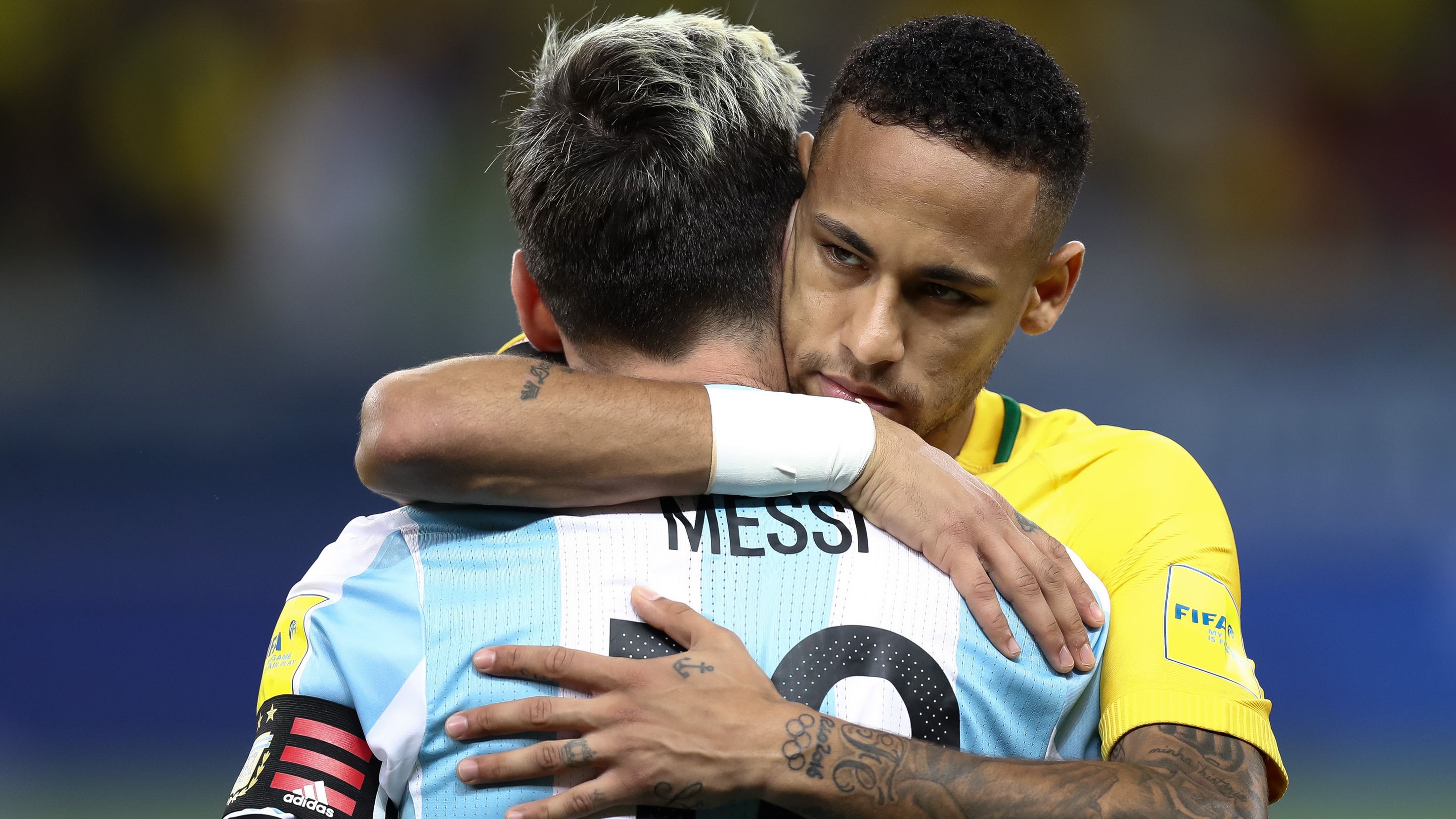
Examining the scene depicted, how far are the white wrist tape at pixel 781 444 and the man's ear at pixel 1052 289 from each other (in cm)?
75

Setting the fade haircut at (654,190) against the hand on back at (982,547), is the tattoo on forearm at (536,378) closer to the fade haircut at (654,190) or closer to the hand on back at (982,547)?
the fade haircut at (654,190)

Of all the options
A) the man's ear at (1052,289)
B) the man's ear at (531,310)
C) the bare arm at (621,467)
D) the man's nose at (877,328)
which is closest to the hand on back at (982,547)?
the bare arm at (621,467)

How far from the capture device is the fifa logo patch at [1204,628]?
180 centimetres

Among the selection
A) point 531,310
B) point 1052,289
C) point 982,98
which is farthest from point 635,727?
point 1052,289

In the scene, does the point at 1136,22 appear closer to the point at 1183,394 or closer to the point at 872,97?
the point at 1183,394

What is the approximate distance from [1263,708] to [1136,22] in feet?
29.6

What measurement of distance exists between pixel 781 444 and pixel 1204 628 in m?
0.79

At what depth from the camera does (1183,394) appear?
28.9 ft

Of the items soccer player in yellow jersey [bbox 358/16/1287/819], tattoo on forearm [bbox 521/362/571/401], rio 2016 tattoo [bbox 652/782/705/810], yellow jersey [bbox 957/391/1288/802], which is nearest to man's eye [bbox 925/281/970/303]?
soccer player in yellow jersey [bbox 358/16/1287/819]

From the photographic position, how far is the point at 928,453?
70.5 inches

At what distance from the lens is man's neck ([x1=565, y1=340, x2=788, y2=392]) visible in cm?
174

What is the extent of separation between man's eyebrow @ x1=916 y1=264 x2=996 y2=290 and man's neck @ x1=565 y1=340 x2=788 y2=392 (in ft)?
1.18

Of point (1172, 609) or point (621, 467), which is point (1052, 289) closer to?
point (1172, 609)

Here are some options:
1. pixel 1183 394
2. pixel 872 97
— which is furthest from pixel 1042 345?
pixel 872 97
